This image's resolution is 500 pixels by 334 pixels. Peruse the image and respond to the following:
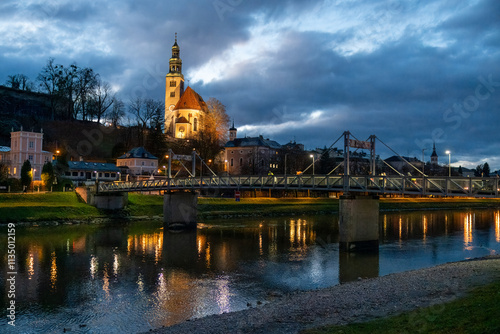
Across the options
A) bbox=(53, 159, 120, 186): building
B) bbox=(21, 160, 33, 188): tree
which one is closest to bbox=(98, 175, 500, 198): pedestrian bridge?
bbox=(21, 160, 33, 188): tree

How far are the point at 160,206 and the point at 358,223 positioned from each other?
35.5 m

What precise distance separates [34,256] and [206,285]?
1468cm

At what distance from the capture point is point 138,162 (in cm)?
9062

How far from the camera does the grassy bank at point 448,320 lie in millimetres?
10469

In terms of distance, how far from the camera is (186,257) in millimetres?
30656

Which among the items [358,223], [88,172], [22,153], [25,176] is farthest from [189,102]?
[358,223]

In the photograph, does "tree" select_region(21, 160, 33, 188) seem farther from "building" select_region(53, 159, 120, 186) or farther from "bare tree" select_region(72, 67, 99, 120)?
"bare tree" select_region(72, 67, 99, 120)

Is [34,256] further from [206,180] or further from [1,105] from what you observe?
[1,105]

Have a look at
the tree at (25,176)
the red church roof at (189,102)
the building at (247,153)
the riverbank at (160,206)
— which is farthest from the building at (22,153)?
the red church roof at (189,102)

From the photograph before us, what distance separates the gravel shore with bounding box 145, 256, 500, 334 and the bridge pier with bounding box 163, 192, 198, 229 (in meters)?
29.9

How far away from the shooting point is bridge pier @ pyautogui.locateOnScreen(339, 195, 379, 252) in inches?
1275

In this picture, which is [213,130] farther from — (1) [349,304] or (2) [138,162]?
(1) [349,304]

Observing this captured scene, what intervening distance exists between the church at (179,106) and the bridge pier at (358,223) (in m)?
76.0

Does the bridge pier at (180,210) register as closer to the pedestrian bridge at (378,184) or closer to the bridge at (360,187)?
the bridge at (360,187)
